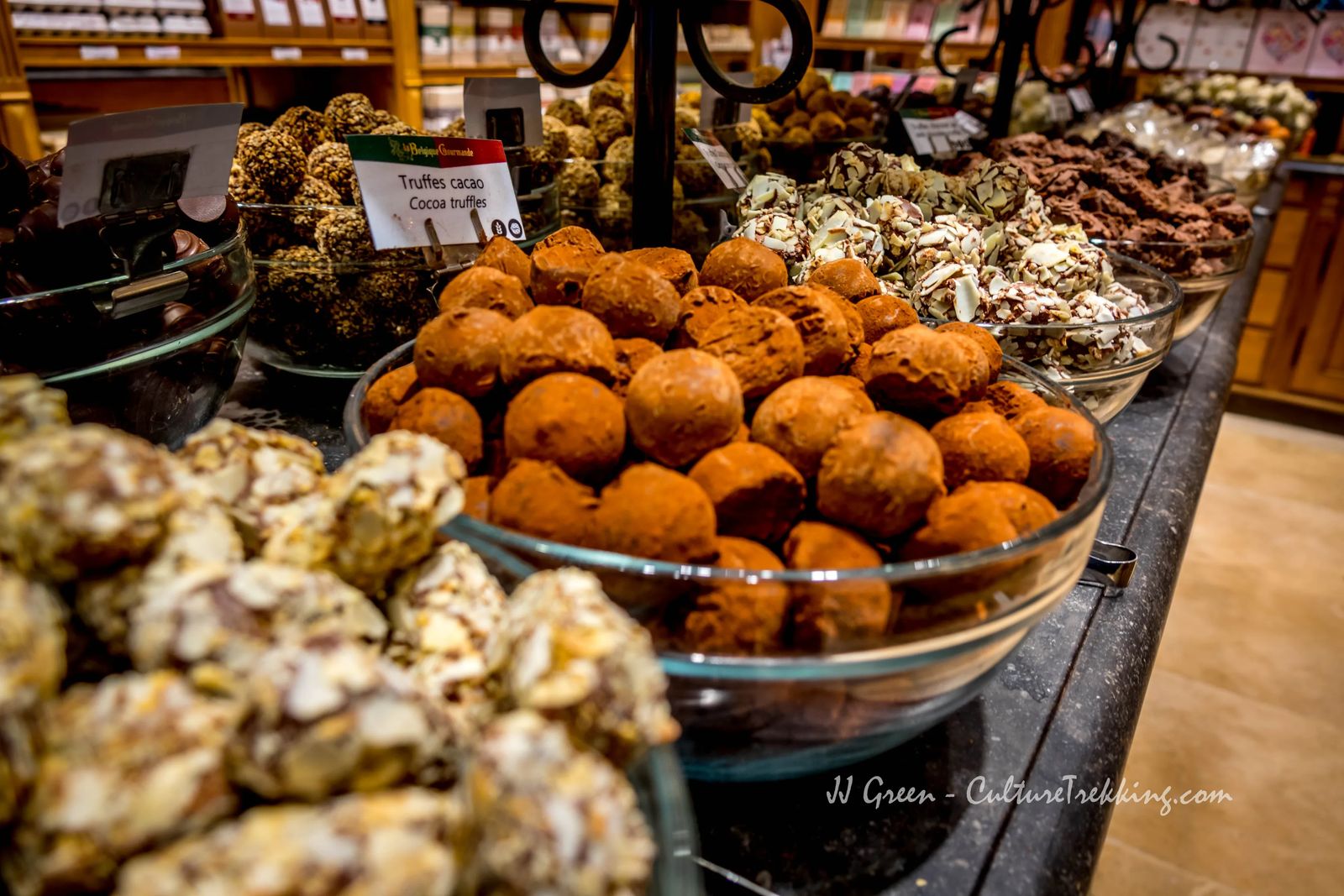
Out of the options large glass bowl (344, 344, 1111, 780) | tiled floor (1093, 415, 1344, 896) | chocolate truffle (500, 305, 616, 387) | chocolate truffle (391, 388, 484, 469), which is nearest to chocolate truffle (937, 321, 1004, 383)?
large glass bowl (344, 344, 1111, 780)

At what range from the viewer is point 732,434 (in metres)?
0.71

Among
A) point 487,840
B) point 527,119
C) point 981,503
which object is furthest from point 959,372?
point 527,119

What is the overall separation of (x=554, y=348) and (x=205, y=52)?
309 centimetres

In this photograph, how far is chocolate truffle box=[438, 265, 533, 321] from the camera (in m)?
0.85

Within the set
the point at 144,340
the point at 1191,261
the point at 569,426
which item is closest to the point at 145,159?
the point at 144,340

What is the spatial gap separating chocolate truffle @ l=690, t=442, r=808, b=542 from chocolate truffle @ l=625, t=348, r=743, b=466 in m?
0.02

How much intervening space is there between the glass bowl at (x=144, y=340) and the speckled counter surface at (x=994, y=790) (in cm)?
19

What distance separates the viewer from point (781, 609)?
58 cm

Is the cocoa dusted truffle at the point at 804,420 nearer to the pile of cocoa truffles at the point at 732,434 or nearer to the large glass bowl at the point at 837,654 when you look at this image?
the pile of cocoa truffles at the point at 732,434

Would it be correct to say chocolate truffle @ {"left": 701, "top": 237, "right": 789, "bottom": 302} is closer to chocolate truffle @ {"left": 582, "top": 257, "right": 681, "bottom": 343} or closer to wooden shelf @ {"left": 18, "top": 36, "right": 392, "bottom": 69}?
chocolate truffle @ {"left": 582, "top": 257, "right": 681, "bottom": 343}

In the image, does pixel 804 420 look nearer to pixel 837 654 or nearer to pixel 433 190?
pixel 837 654

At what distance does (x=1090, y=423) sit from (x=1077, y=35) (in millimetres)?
2860

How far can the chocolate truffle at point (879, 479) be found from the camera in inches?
26.0

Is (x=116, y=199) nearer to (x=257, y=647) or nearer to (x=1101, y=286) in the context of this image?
(x=257, y=647)
